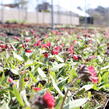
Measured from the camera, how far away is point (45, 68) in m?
2.35

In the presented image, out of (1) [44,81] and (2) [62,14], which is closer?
(1) [44,81]

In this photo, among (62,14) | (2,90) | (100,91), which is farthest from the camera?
(62,14)

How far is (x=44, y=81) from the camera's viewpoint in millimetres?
1833

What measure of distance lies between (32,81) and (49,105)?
2.86ft

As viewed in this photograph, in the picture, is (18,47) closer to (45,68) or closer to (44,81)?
(45,68)

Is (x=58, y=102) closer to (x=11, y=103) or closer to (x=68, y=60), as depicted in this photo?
(x=11, y=103)

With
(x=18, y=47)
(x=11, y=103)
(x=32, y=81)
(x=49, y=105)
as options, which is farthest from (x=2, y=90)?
(x=18, y=47)

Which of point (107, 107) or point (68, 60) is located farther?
point (68, 60)

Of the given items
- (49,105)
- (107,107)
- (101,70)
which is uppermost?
(49,105)

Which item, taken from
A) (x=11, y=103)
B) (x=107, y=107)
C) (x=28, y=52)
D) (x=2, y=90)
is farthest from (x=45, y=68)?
(x=11, y=103)

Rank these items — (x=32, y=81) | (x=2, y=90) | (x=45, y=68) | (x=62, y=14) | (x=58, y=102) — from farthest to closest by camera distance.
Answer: (x=62, y=14) → (x=45, y=68) → (x=32, y=81) → (x=2, y=90) → (x=58, y=102)

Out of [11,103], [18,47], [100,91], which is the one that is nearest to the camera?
[11,103]

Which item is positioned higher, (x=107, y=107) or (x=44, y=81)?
(x=44, y=81)

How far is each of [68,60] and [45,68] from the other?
0.35 meters
